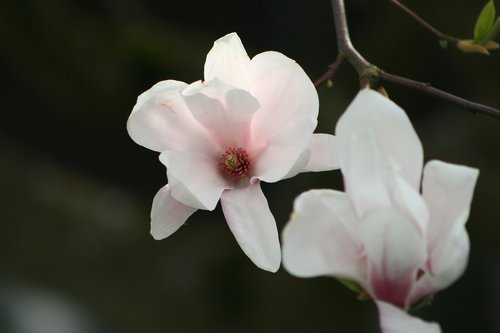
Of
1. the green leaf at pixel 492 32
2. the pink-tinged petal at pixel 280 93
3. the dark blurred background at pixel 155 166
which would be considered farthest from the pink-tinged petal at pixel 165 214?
the dark blurred background at pixel 155 166

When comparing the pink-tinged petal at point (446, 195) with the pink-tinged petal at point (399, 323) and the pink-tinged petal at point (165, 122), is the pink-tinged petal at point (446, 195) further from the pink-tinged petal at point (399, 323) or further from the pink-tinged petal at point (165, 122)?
the pink-tinged petal at point (165, 122)

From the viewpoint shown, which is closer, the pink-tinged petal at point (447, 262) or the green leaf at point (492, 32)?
the pink-tinged petal at point (447, 262)

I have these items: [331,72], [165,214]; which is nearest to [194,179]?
[165,214]

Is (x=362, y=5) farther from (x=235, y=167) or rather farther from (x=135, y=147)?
(x=235, y=167)

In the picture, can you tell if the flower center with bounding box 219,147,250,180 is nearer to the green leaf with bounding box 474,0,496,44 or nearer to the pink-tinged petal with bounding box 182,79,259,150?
the pink-tinged petal with bounding box 182,79,259,150

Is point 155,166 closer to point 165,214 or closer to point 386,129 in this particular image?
point 165,214

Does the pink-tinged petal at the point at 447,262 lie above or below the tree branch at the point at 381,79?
below

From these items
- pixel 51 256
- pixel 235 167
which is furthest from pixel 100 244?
pixel 235 167
